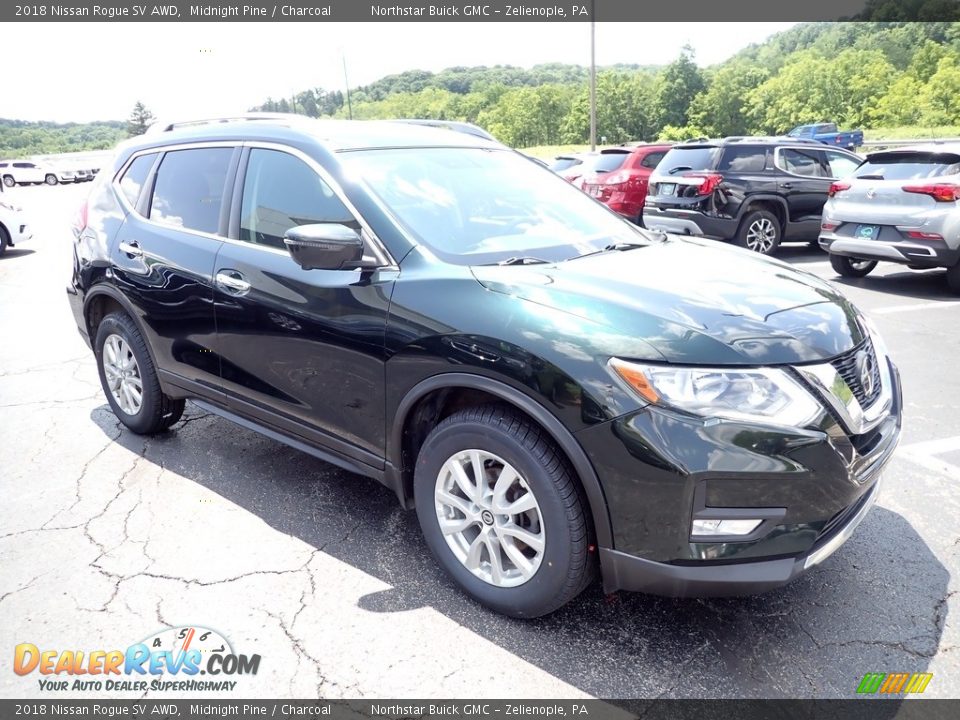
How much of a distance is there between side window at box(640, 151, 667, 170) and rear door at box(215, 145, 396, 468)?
34.1 ft

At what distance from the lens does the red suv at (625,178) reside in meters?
12.5

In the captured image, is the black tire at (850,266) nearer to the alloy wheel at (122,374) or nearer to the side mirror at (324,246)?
the side mirror at (324,246)

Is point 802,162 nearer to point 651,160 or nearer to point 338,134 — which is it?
point 651,160

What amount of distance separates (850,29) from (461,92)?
5341cm

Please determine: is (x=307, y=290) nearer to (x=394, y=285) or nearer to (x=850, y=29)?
(x=394, y=285)

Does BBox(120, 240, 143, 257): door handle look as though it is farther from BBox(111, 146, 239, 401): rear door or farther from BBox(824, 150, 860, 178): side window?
BBox(824, 150, 860, 178): side window

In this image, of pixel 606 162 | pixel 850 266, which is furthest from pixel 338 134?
pixel 606 162

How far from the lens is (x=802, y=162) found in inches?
416

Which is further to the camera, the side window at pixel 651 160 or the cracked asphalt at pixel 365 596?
the side window at pixel 651 160

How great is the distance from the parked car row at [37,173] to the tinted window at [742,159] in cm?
4349

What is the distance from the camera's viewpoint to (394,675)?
2.43 meters

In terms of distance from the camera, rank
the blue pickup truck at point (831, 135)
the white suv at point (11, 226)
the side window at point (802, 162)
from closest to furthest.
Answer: the side window at point (802, 162), the white suv at point (11, 226), the blue pickup truck at point (831, 135)

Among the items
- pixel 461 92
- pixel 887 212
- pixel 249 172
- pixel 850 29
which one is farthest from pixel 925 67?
pixel 249 172

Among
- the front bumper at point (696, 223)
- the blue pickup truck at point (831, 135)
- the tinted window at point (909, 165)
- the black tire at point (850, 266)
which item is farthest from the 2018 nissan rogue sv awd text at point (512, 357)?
the blue pickup truck at point (831, 135)
